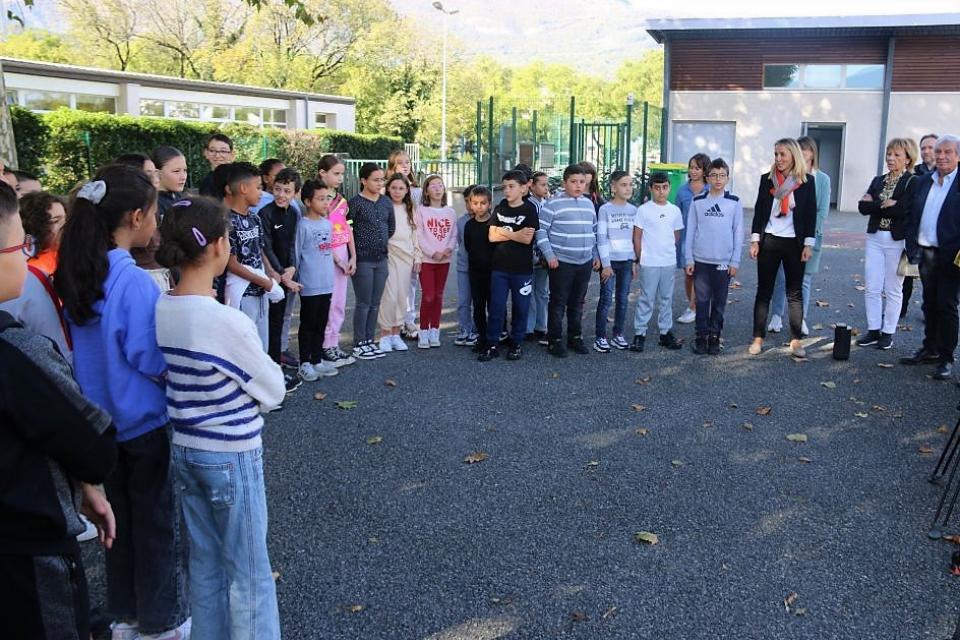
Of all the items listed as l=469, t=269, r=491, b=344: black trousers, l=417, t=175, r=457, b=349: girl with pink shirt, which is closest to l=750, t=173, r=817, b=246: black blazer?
l=469, t=269, r=491, b=344: black trousers

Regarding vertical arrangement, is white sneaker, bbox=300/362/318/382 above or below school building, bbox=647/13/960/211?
below

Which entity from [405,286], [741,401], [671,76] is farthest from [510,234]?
[671,76]

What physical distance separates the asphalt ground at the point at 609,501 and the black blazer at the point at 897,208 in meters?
1.39

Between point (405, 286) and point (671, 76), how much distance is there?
22.7 m

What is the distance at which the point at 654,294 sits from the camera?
8773mm

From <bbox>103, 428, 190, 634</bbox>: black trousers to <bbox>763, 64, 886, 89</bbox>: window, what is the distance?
2835 centimetres

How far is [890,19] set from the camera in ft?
85.9

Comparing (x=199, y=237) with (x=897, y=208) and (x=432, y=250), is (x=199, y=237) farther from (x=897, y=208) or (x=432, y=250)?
(x=897, y=208)

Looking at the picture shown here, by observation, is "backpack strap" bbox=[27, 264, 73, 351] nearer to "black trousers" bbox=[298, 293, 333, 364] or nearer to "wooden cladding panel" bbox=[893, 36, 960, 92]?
"black trousers" bbox=[298, 293, 333, 364]

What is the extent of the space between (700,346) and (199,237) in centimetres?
633

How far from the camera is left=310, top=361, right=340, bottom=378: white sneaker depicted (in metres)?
7.45

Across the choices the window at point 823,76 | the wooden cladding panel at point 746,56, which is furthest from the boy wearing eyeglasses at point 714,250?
the window at point 823,76

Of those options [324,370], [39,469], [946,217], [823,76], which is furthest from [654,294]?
[823,76]

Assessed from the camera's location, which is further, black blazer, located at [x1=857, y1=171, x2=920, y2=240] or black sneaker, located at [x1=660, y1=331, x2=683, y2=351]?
black sneaker, located at [x1=660, y1=331, x2=683, y2=351]
